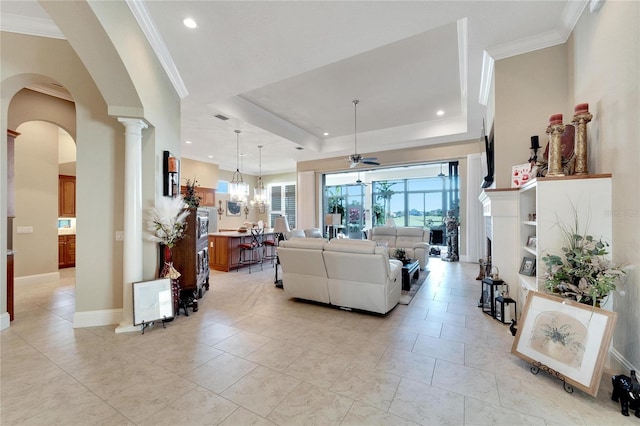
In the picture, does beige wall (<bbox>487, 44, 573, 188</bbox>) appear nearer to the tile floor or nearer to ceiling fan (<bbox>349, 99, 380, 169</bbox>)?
the tile floor

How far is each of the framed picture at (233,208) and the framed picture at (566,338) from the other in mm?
11012

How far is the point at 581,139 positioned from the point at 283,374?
3.47 meters

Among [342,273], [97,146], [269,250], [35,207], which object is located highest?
[97,146]

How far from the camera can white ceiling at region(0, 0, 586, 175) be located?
2748 millimetres

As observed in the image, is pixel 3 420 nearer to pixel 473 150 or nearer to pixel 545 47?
pixel 545 47

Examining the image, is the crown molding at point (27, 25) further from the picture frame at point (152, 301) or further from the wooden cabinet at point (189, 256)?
the picture frame at point (152, 301)

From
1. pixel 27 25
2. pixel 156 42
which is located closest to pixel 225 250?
pixel 156 42

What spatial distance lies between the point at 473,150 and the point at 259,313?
23.0 ft

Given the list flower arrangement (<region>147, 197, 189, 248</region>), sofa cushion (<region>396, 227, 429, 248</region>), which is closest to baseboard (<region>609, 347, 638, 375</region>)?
flower arrangement (<region>147, 197, 189, 248</region>)

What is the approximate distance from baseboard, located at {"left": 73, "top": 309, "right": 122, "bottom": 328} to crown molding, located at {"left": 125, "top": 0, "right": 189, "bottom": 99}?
3.29 m

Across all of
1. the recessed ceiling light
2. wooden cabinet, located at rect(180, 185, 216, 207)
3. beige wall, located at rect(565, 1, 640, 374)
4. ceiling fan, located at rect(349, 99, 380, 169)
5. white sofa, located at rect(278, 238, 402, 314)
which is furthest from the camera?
wooden cabinet, located at rect(180, 185, 216, 207)

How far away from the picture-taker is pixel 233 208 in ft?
39.3

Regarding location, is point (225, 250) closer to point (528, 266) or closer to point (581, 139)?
point (528, 266)

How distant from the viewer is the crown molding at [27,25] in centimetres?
303
